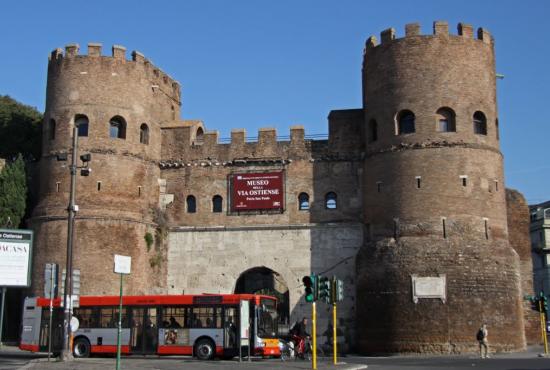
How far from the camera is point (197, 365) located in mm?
23547

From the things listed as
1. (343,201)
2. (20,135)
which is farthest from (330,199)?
(20,135)

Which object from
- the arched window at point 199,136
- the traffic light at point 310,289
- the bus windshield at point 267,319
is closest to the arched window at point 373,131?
the arched window at point 199,136

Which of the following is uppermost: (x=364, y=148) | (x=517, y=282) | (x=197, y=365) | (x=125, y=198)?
(x=364, y=148)

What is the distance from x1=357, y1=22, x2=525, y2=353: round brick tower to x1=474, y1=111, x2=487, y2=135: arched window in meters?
0.04

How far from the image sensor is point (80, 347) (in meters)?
30.1

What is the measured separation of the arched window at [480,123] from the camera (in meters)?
35.7

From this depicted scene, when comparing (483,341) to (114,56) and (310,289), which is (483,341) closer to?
(310,289)

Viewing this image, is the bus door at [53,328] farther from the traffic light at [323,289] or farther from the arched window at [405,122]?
the arched window at [405,122]

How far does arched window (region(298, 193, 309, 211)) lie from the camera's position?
126 ft

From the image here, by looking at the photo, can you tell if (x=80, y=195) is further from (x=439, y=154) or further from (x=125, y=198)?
(x=439, y=154)

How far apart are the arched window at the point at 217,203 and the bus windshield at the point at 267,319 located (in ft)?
32.6

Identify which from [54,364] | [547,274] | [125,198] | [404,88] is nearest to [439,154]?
[404,88]

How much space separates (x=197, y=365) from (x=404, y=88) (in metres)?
17.3

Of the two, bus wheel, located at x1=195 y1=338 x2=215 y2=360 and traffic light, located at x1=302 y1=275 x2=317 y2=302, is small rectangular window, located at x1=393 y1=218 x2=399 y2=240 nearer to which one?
bus wheel, located at x1=195 y1=338 x2=215 y2=360
